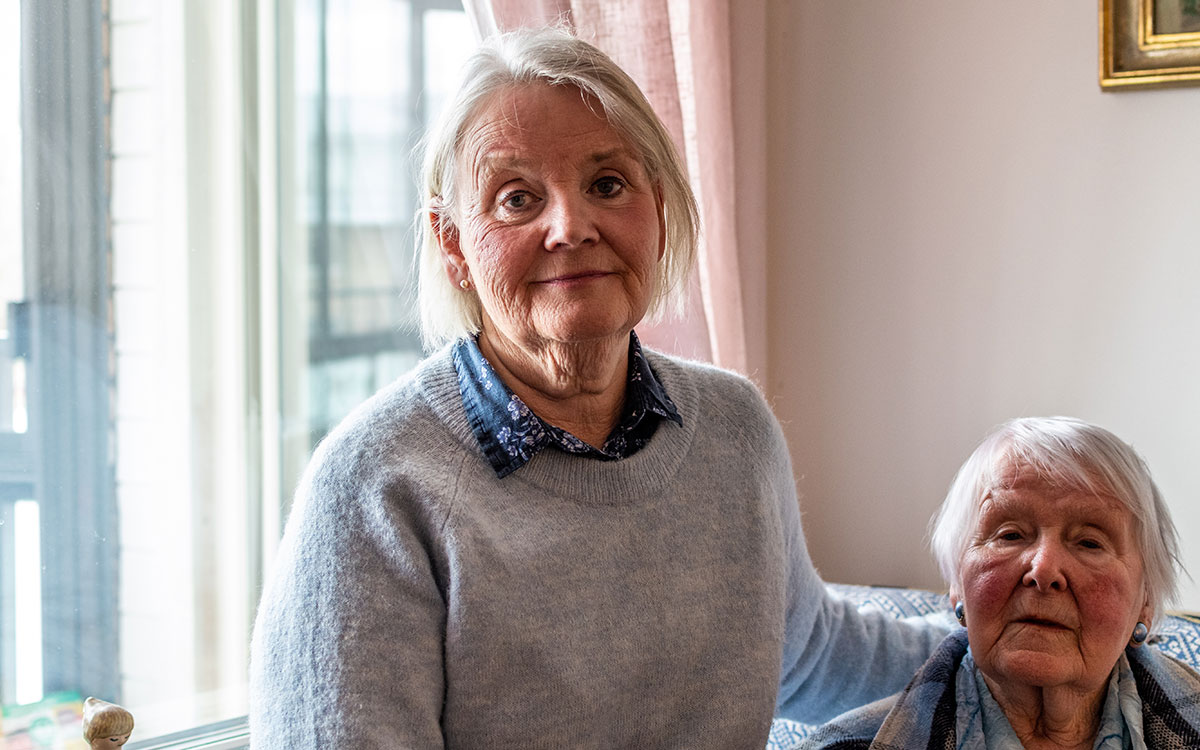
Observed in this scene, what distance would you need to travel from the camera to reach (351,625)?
113cm

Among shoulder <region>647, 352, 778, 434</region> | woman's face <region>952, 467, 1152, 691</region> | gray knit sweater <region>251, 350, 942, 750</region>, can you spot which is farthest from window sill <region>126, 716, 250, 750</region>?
woman's face <region>952, 467, 1152, 691</region>

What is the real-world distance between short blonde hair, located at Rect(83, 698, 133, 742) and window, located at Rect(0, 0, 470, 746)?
51 cm

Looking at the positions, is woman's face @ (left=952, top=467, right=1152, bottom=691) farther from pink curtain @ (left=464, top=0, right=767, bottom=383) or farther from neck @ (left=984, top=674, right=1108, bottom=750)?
pink curtain @ (left=464, top=0, right=767, bottom=383)

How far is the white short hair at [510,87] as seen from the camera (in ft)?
4.17

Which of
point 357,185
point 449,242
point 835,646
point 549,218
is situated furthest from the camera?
point 357,185

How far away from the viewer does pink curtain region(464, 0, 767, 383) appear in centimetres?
195

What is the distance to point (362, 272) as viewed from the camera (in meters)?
2.12

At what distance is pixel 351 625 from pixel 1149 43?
165cm

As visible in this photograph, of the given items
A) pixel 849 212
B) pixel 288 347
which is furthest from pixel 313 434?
pixel 849 212

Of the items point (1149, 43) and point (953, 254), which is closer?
point (1149, 43)

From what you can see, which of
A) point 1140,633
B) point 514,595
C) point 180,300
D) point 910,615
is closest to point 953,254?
point 910,615

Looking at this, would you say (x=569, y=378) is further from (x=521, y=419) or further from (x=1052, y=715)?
(x=1052, y=715)

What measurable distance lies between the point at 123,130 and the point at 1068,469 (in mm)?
1472

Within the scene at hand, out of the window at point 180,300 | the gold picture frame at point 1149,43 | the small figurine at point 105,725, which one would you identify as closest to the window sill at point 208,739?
the window at point 180,300
